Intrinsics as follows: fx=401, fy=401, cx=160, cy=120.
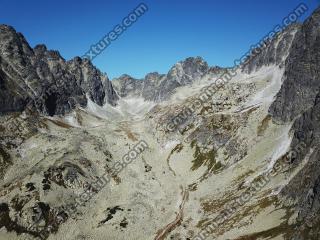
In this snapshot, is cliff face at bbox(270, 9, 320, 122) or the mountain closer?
the mountain

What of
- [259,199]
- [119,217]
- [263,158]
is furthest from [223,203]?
[119,217]

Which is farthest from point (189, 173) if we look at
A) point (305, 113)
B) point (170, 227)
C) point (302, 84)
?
point (302, 84)

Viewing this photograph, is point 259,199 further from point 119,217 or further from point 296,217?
point 119,217

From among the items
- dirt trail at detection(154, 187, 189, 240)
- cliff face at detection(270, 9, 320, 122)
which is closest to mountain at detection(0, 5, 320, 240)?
dirt trail at detection(154, 187, 189, 240)

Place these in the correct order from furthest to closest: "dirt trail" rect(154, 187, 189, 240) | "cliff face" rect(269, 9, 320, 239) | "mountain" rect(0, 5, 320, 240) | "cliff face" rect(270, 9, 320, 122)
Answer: "cliff face" rect(270, 9, 320, 122) < "dirt trail" rect(154, 187, 189, 240) < "mountain" rect(0, 5, 320, 240) < "cliff face" rect(269, 9, 320, 239)

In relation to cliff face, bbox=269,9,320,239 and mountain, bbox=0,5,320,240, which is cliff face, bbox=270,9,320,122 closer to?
cliff face, bbox=269,9,320,239

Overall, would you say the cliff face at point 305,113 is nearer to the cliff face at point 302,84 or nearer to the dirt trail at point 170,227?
the cliff face at point 302,84

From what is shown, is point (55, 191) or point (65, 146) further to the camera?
point (65, 146)

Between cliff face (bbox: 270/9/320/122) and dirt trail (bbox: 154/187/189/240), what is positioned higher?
cliff face (bbox: 270/9/320/122)

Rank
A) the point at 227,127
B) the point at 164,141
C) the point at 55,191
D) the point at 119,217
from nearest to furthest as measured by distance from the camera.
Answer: the point at 119,217 < the point at 55,191 < the point at 227,127 < the point at 164,141

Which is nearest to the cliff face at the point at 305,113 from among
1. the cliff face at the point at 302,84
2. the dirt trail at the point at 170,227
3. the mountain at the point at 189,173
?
the cliff face at the point at 302,84

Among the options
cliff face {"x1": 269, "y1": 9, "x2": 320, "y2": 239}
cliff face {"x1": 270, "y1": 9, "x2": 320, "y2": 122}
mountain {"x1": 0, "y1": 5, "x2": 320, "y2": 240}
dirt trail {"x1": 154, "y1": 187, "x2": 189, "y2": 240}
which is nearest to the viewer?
cliff face {"x1": 269, "y1": 9, "x2": 320, "y2": 239}
